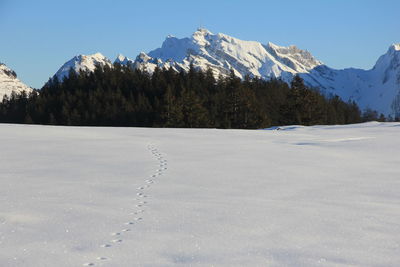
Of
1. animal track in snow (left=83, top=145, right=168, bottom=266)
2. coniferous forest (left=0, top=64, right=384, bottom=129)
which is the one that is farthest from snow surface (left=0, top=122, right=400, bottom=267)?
coniferous forest (left=0, top=64, right=384, bottom=129)

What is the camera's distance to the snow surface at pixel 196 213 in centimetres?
596

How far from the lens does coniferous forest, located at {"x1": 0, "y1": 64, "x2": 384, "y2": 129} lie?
7881 cm

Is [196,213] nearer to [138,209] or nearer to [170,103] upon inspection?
[138,209]

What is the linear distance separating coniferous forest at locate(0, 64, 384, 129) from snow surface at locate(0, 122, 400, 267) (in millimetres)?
62922

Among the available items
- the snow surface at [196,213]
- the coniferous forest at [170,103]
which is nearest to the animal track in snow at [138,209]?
the snow surface at [196,213]

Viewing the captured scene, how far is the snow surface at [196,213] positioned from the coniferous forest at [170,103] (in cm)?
6292

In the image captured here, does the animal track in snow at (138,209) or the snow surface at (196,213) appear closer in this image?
the animal track in snow at (138,209)

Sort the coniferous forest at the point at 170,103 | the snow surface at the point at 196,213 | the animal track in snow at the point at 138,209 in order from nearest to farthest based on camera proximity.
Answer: the animal track in snow at the point at 138,209, the snow surface at the point at 196,213, the coniferous forest at the point at 170,103

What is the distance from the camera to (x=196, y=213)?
8.08 metres

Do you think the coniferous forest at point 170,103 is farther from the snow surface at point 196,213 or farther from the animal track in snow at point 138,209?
the animal track in snow at point 138,209

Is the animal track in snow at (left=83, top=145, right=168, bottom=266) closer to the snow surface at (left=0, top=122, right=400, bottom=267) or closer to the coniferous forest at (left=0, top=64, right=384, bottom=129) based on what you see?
the snow surface at (left=0, top=122, right=400, bottom=267)

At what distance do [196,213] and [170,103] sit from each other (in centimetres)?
7268

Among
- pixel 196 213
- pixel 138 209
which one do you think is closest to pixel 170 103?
pixel 138 209

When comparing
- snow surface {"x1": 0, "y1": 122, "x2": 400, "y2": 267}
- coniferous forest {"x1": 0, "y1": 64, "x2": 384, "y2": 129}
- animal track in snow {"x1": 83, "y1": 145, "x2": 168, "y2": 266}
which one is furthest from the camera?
coniferous forest {"x1": 0, "y1": 64, "x2": 384, "y2": 129}
